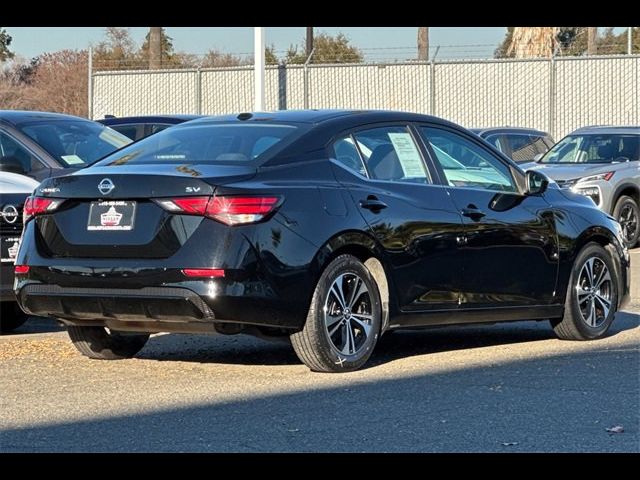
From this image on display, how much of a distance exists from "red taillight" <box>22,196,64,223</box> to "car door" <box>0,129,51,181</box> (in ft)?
8.66

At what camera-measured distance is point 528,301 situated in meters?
9.06

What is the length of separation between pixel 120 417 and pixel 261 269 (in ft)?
4.16

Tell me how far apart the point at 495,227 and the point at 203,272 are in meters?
2.37

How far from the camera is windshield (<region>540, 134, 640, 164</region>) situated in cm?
1912

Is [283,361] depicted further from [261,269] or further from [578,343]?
[578,343]

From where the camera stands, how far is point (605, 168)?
1841cm

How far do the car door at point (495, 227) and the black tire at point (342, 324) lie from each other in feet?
2.78

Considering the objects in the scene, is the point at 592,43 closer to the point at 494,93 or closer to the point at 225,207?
the point at 494,93

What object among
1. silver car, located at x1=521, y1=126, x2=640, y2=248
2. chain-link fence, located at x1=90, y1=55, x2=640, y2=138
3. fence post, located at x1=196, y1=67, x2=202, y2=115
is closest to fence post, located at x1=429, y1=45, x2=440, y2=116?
chain-link fence, located at x1=90, y1=55, x2=640, y2=138

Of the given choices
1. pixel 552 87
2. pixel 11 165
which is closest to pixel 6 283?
pixel 11 165

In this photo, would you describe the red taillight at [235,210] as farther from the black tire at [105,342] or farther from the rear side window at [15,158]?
the rear side window at [15,158]

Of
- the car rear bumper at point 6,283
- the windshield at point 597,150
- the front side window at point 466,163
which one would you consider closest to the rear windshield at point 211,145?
Answer: the front side window at point 466,163

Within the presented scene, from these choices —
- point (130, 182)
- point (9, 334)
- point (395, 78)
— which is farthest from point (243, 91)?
point (130, 182)

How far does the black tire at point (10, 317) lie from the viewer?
10.5m
